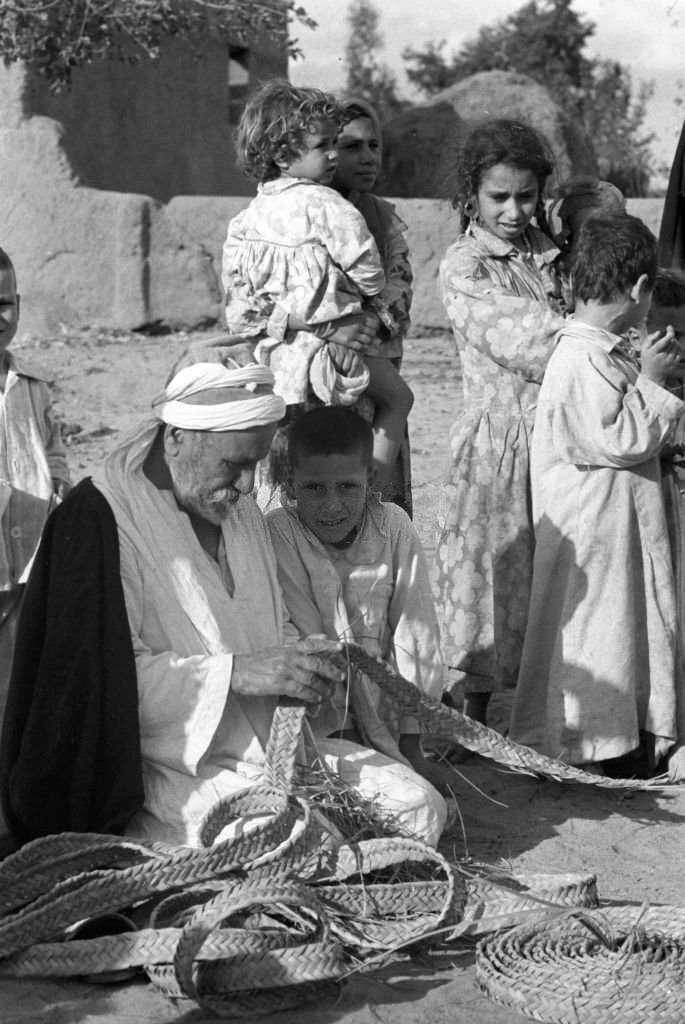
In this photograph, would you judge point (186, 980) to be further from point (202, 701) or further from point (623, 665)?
point (623, 665)

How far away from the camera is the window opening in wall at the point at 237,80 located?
16.0 meters

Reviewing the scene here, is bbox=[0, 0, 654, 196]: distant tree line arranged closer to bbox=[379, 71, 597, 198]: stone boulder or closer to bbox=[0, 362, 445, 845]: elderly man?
bbox=[379, 71, 597, 198]: stone boulder

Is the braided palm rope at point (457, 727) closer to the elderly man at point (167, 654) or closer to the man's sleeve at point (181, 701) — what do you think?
the elderly man at point (167, 654)

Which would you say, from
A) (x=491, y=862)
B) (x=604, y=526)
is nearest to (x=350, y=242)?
(x=604, y=526)

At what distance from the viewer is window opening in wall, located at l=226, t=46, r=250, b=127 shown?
16.0 m

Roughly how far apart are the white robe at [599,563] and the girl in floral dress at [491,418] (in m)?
0.17

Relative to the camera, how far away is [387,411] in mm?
5477

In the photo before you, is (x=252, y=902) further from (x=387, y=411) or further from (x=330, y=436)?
(x=387, y=411)

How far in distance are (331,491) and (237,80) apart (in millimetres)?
13698

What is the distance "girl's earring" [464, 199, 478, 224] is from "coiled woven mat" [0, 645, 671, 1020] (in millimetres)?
1936

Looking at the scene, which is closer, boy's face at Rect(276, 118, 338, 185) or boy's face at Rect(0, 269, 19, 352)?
boy's face at Rect(0, 269, 19, 352)

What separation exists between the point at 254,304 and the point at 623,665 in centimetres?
166

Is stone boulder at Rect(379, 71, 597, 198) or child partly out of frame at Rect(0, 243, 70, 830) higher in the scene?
stone boulder at Rect(379, 71, 597, 198)

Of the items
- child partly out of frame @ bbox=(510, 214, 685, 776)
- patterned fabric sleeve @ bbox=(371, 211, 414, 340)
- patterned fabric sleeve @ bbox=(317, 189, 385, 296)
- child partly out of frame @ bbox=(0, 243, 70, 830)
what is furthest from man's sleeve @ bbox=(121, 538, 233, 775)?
patterned fabric sleeve @ bbox=(371, 211, 414, 340)
